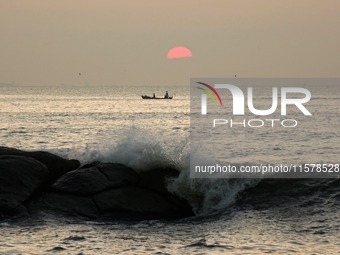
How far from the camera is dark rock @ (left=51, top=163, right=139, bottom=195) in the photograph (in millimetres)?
15773

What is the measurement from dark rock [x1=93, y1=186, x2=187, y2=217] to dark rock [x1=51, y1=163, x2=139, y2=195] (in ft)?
0.88

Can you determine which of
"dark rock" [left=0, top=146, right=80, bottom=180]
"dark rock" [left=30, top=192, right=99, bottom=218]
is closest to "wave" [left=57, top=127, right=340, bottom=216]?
"dark rock" [left=0, top=146, right=80, bottom=180]

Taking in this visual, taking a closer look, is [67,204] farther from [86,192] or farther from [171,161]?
[171,161]

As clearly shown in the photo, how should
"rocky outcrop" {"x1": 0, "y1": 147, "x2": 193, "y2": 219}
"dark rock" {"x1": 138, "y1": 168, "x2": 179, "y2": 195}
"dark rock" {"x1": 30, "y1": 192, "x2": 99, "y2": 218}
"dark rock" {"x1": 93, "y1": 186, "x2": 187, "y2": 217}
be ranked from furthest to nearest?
"dark rock" {"x1": 138, "y1": 168, "x2": 179, "y2": 195} → "dark rock" {"x1": 93, "y1": 186, "x2": 187, "y2": 217} → "rocky outcrop" {"x1": 0, "y1": 147, "x2": 193, "y2": 219} → "dark rock" {"x1": 30, "y1": 192, "x2": 99, "y2": 218}

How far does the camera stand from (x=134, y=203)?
51.3 ft

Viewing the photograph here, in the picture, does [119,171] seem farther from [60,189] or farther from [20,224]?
[20,224]

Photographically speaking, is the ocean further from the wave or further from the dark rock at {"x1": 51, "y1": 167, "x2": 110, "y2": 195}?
the dark rock at {"x1": 51, "y1": 167, "x2": 110, "y2": 195}

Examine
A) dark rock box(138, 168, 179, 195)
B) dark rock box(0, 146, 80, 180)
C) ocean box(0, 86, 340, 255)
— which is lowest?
ocean box(0, 86, 340, 255)

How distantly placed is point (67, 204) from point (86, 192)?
0.60m

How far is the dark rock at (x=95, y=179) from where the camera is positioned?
621 inches

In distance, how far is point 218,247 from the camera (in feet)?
40.2

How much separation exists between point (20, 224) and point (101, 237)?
228cm

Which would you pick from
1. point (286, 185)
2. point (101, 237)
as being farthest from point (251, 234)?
point (286, 185)

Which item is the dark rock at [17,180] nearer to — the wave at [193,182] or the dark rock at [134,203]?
the dark rock at [134,203]
